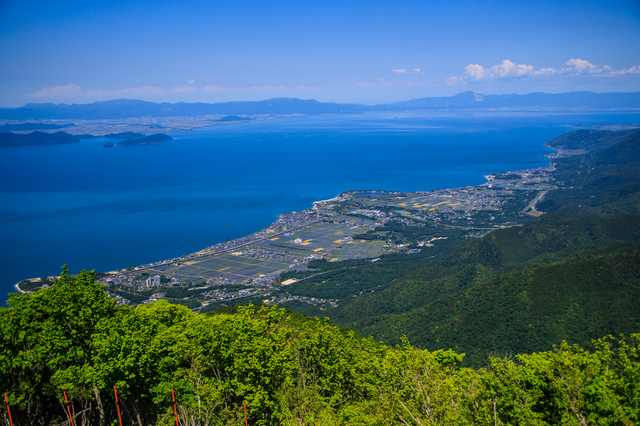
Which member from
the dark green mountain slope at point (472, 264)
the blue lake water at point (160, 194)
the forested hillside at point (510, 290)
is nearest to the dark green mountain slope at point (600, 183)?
the forested hillside at point (510, 290)

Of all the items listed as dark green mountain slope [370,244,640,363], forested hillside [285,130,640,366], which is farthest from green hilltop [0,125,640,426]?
forested hillside [285,130,640,366]

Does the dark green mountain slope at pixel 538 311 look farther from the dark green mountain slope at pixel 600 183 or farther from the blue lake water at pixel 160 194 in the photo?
the blue lake water at pixel 160 194

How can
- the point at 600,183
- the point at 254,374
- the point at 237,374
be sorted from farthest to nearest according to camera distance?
the point at 600,183, the point at 254,374, the point at 237,374

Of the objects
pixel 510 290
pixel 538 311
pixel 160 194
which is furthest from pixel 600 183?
pixel 160 194

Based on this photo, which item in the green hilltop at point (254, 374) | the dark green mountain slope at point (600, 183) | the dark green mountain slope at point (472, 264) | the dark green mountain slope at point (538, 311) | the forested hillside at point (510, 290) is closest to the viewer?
the green hilltop at point (254, 374)

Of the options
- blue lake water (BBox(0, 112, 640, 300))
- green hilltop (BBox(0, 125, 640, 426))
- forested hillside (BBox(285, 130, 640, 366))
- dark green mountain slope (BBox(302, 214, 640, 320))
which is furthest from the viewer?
blue lake water (BBox(0, 112, 640, 300))

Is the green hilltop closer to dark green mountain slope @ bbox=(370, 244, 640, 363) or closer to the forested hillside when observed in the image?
dark green mountain slope @ bbox=(370, 244, 640, 363)

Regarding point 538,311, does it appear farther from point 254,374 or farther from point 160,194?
point 160,194

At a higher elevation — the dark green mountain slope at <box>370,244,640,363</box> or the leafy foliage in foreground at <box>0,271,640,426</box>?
the leafy foliage in foreground at <box>0,271,640,426</box>
